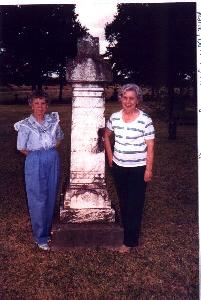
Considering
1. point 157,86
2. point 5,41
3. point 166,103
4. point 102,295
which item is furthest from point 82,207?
point 5,41

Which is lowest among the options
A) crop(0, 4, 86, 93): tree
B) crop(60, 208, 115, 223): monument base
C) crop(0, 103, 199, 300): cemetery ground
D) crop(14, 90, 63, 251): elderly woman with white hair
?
crop(0, 103, 199, 300): cemetery ground

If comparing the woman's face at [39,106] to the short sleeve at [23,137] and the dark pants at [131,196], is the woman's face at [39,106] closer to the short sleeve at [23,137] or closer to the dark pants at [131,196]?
the short sleeve at [23,137]

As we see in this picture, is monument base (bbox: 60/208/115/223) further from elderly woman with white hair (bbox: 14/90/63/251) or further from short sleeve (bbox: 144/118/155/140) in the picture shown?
short sleeve (bbox: 144/118/155/140)

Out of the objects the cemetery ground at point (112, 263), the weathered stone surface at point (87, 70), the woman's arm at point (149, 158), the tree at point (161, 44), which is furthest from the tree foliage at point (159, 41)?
the woman's arm at point (149, 158)

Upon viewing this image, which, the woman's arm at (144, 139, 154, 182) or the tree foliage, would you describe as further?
the tree foliage

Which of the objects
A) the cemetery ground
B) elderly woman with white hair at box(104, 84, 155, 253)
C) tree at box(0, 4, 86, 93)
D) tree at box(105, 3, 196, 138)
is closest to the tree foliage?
tree at box(105, 3, 196, 138)

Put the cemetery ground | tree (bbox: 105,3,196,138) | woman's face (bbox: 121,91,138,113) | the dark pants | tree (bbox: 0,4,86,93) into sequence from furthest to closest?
1. tree (bbox: 0,4,86,93)
2. tree (bbox: 105,3,196,138)
3. the dark pants
4. woman's face (bbox: 121,91,138,113)
5. the cemetery ground

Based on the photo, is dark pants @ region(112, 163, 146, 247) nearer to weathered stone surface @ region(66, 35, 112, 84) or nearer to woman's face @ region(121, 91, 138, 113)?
woman's face @ region(121, 91, 138, 113)

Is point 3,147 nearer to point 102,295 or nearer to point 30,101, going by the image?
point 30,101

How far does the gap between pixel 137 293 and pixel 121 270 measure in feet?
1.59

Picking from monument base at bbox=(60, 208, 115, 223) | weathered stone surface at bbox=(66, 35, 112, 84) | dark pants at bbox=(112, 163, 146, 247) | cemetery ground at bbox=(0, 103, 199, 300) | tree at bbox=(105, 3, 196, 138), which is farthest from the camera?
tree at bbox=(105, 3, 196, 138)

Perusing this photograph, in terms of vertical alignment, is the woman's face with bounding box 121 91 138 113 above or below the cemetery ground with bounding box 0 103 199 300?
above

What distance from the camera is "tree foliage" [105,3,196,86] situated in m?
16.7

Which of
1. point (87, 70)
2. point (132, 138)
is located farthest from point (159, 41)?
point (132, 138)
